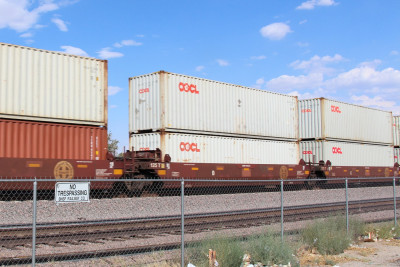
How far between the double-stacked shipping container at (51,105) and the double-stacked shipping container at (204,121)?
3.03 meters

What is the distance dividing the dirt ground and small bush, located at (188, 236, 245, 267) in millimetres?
1407

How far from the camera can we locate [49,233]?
8289mm

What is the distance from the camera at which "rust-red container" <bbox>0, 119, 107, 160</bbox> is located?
12992mm

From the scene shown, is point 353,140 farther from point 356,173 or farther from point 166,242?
point 166,242

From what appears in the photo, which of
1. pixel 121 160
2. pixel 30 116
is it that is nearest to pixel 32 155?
pixel 30 116

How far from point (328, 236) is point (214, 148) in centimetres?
1115

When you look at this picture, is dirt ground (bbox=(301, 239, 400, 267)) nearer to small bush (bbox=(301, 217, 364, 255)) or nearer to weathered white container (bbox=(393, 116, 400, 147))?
small bush (bbox=(301, 217, 364, 255))

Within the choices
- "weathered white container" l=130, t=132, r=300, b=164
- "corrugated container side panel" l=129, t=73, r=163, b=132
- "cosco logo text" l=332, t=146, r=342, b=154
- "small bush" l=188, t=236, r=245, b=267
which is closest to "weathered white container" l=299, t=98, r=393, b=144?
"cosco logo text" l=332, t=146, r=342, b=154

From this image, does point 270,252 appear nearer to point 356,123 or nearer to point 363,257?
point 363,257

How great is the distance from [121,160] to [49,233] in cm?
758

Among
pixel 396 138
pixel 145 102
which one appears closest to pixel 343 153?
pixel 396 138

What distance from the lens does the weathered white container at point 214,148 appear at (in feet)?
57.8

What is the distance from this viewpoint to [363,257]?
7852 mm

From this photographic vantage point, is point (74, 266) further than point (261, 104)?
No
